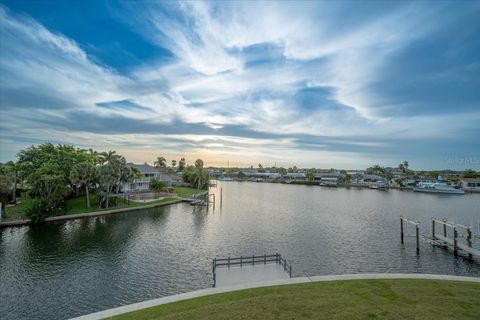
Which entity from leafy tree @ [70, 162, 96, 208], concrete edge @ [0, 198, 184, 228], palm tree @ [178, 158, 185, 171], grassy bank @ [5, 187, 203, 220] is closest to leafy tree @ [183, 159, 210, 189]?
grassy bank @ [5, 187, 203, 220]

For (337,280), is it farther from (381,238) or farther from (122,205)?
(122,205)

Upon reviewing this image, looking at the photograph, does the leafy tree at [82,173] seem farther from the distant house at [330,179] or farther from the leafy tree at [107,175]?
the distant house at [330,179]

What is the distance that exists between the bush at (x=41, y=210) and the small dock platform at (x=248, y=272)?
29.8m

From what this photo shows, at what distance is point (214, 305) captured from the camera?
12703mm

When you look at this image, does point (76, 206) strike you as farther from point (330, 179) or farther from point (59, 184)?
point (330, 179)

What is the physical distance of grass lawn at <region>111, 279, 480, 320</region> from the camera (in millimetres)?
11625

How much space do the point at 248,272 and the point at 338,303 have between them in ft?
28.2

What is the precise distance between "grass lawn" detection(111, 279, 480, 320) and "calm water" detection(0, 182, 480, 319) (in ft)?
22.1

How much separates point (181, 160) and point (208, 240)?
146632 millimetres

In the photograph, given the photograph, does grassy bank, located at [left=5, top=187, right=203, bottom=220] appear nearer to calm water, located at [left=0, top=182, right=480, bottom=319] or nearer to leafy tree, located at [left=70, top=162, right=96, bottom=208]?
leafy tree, located at [left=70, top=162, right=96, bottom=208]

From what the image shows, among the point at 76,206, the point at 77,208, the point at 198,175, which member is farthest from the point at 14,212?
the point at 198,175

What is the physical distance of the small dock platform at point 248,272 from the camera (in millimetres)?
18656

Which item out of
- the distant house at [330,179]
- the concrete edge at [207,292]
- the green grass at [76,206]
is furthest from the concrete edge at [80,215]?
the distant house at [330,179]

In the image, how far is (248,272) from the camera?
20078 mm
